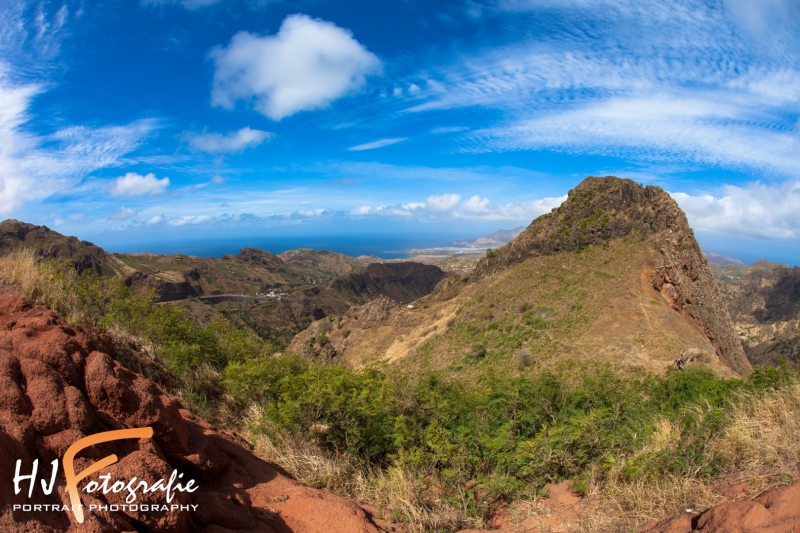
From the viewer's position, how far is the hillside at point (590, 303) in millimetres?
25688

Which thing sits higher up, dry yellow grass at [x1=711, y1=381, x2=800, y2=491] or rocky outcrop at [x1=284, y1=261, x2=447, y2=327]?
dry yellow grass at [x1=711, y1=381, x2=800, y2=491]

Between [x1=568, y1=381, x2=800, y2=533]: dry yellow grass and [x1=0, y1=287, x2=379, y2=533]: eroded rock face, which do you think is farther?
[x1=568, y1=381, x2=800, y2=533]: dry yellow grass

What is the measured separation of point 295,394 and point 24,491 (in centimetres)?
499

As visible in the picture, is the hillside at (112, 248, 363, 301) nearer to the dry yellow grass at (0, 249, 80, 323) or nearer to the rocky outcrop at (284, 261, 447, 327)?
the rocky outcrop at (284, 261, 447, 327)

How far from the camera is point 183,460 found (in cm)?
488

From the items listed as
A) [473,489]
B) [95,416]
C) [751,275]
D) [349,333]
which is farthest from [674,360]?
[751,275]

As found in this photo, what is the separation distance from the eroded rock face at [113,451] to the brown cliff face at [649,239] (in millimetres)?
31077

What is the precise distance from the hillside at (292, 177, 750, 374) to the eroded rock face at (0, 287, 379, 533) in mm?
15704

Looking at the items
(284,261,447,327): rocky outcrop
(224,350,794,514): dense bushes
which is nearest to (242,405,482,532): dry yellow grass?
(224,350,794,514): dense bushes

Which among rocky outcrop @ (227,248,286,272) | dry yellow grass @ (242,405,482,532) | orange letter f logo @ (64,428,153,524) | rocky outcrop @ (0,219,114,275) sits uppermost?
rocky outcrop @ (0,219,114,275)

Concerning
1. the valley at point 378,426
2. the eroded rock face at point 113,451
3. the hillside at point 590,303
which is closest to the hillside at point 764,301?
the hillside at point 590,303

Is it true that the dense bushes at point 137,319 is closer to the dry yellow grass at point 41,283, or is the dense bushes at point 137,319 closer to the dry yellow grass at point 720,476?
the dry yellow grass at point 41,283

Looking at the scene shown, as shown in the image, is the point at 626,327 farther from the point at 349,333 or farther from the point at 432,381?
the point at 349,333

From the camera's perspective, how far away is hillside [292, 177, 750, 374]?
1011 inches
